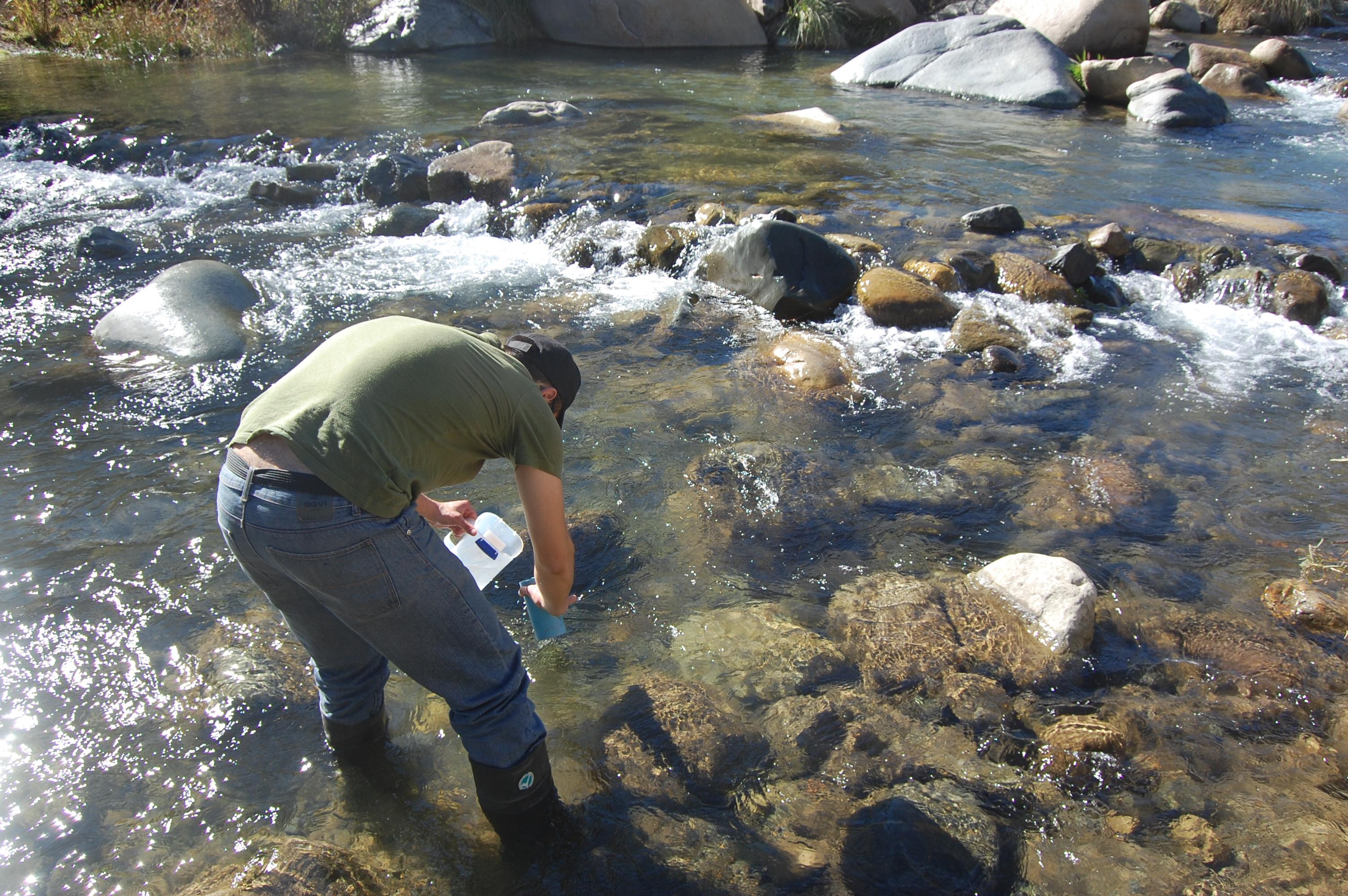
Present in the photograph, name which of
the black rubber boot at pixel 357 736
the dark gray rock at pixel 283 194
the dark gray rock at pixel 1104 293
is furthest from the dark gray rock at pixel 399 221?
the black rubber boot at pixel 357 736

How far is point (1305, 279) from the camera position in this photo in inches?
275

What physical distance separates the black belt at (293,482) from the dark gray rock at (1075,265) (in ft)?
21.6

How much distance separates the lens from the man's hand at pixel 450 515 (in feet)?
9.28

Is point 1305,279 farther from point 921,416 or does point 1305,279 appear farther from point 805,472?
point 805,472

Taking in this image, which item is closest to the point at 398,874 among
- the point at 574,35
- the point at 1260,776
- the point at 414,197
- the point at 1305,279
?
the point at 1260,776

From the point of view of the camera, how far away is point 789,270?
23.1ft

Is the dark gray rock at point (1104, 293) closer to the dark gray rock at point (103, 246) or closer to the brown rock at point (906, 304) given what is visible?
the brown rock at point (906, 304)

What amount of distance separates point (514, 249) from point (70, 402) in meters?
4.19

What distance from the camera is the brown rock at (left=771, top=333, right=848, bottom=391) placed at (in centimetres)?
591

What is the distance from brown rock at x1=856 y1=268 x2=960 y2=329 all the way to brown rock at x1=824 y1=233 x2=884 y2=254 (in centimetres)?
88

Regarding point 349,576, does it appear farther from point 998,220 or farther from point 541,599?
point 998,220

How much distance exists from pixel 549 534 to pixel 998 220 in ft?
23.3

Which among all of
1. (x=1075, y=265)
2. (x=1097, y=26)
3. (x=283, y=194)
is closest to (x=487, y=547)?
(x=1075, y=265)

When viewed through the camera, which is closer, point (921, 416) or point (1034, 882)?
point (1034, 882)
